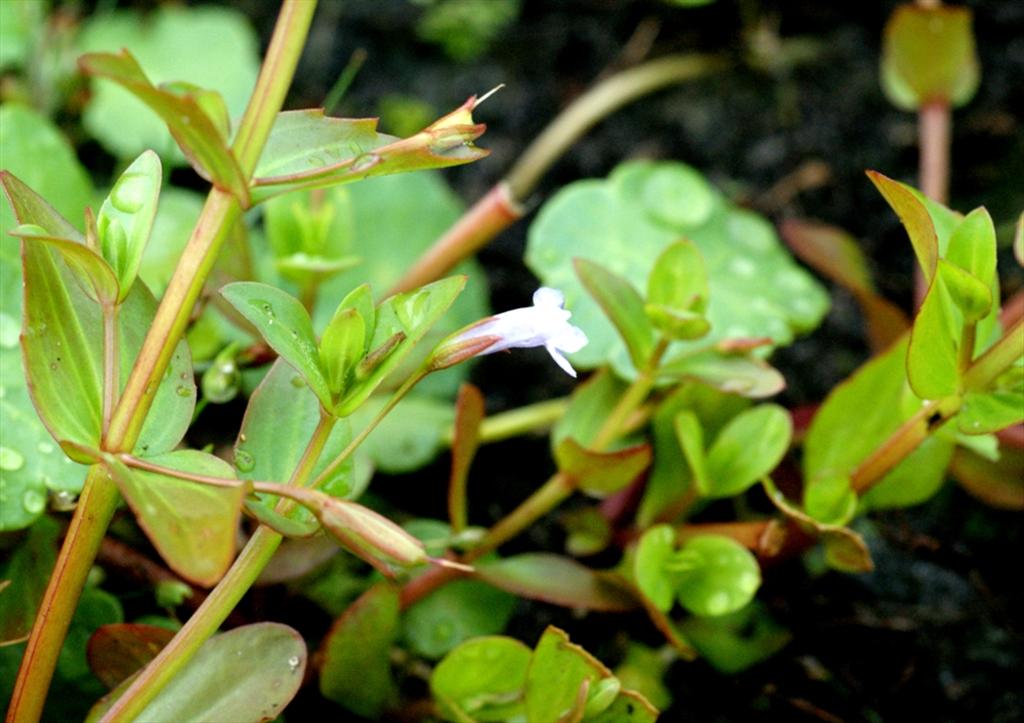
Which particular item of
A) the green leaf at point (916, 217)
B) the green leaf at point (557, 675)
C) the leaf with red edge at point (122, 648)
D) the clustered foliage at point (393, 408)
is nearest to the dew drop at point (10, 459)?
the clustered foliage at point (393, 408)

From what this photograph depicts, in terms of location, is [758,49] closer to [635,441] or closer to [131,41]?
[635,441]

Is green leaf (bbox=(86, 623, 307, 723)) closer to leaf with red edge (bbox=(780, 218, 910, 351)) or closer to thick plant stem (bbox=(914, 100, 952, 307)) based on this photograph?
leaf with red edge (bbox=(780, 218, 910, 351))

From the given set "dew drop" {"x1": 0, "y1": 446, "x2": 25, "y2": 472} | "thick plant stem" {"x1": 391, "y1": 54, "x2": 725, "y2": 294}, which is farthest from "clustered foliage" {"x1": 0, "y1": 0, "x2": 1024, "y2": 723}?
"thick plant stem" {"x1": 391, "y1": 54, "x2": 725, "y2": 294}

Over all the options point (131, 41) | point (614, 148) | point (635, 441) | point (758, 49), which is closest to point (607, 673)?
point (635, 441)

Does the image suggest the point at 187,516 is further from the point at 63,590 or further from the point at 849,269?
the point at 849,269

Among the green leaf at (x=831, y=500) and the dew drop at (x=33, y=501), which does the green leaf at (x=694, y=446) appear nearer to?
the green leaf at (x=831, y=500)

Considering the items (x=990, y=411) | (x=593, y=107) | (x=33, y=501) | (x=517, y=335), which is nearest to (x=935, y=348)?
(x=990, y=411)
